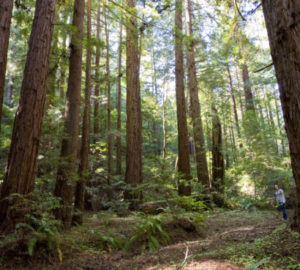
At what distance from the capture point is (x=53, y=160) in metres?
6.91

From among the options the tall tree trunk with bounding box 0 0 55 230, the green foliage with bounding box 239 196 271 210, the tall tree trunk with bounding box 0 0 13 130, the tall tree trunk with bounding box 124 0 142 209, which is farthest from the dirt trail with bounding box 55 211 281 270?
the green foliage with bounding box 239 196 271 210

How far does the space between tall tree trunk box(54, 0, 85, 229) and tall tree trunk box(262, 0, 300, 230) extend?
5180mm

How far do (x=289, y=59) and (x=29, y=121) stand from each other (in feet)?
16.4

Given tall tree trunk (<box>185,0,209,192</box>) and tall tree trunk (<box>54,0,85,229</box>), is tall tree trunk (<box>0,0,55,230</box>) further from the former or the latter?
tall tree trunk (<box>185,0,209,192</box>)

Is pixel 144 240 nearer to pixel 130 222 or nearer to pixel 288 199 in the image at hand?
pixel 130 222

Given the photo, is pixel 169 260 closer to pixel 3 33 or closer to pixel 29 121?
pixel 29 121

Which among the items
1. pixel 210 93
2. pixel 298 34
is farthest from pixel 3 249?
pixel 210 93

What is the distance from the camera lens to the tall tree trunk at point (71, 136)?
6.99m

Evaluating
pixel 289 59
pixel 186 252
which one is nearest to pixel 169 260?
pixel 186 252

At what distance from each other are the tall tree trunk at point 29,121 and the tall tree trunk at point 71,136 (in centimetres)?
106

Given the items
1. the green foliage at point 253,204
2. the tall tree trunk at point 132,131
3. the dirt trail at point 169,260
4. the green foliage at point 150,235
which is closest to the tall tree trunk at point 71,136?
the green foliage at point 150,235

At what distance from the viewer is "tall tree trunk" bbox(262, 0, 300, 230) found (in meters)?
2.92

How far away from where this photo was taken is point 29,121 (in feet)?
17.5

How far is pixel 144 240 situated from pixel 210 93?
13584 millimetres
